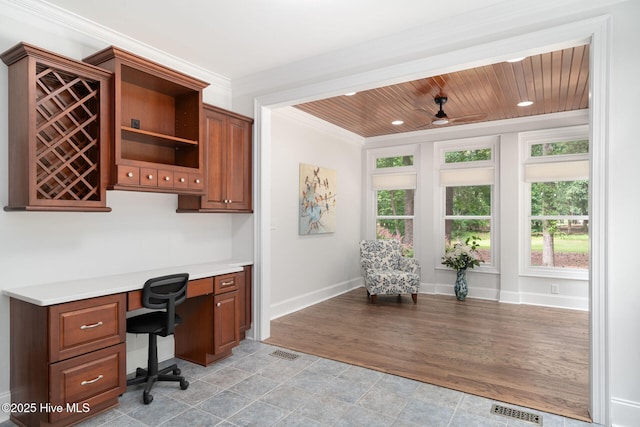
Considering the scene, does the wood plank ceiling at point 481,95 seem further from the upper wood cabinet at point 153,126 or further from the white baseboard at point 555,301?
the white baseboard at point 555,301

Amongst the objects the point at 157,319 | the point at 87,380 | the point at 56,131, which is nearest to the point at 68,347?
the point at 87,380

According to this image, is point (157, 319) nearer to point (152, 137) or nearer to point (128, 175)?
point (128, 175)

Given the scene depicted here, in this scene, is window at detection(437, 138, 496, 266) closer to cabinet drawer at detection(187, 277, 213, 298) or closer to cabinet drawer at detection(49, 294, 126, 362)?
cabinet drawer at detection(187, 277, 213, 298)

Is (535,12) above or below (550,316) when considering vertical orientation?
above

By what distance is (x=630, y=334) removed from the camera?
7.62 feet

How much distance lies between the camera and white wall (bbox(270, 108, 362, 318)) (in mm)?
4953

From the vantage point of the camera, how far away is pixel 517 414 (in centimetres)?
255

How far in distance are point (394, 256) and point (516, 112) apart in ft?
9.05

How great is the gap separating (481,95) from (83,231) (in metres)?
4.29

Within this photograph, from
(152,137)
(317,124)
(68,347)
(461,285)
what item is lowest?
(461,285)

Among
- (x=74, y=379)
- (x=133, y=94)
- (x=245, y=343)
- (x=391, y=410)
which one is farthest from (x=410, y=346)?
(x=133, y=94)

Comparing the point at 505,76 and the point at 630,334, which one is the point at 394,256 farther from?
the point at 630,334

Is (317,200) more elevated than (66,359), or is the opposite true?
(317,200)

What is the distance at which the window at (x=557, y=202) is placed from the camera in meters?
5.34
